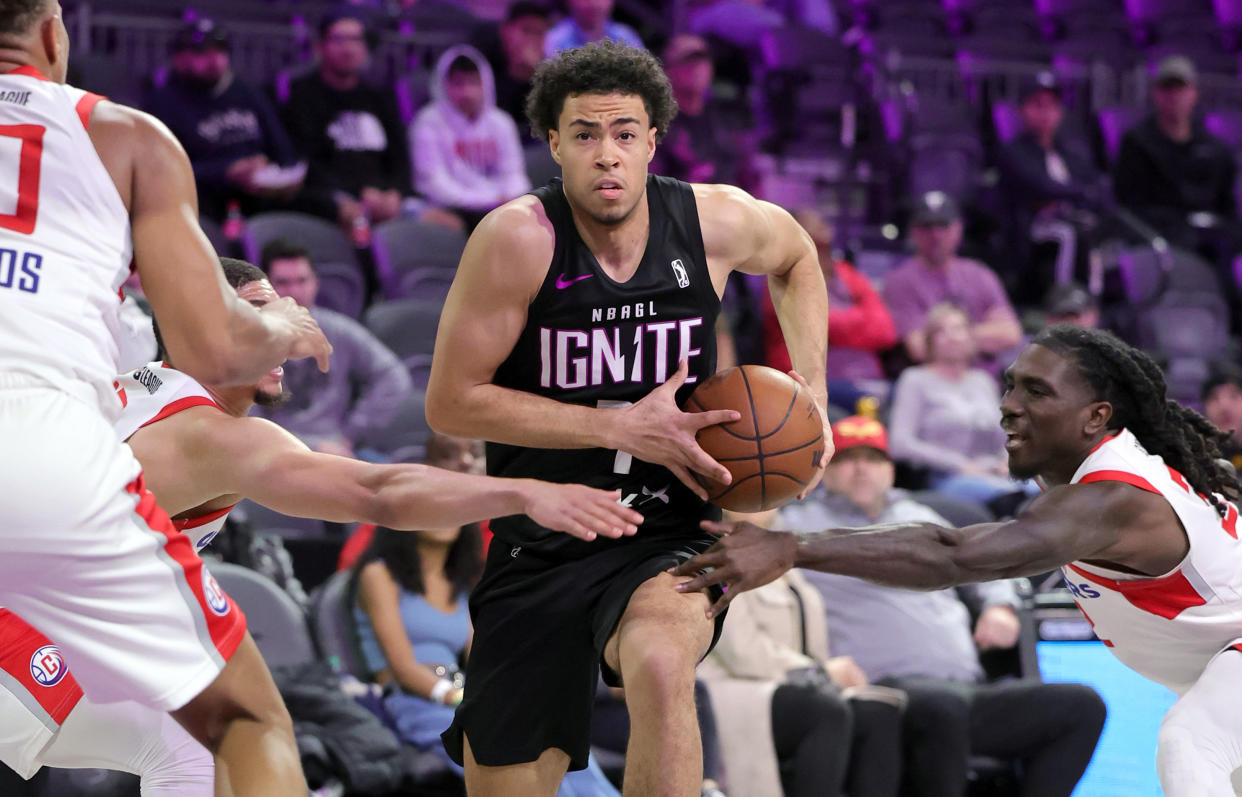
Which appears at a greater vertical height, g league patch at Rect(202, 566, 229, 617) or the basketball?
the basketball

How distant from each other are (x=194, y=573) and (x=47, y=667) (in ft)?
2.92

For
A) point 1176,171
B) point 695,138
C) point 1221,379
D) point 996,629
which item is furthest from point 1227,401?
point 695,138

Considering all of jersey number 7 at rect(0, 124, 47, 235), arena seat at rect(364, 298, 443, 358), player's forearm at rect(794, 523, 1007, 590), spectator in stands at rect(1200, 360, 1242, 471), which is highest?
jersey number 7 at rect(0, 124, 47, 235)

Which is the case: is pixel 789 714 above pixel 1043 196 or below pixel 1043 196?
below

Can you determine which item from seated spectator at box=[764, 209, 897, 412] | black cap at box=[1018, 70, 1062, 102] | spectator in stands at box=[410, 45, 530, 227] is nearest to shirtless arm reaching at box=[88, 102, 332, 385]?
spectator in stands at box=[410, 45, 530, 227]

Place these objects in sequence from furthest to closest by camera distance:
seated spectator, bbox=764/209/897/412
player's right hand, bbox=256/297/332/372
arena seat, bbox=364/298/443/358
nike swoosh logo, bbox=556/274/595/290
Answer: seated spectator, bbox=764/209/897/412 → arena seat, bbox=364/298/443/358 → nike swoosh logo, bbox=556/274/595/290 → player's right hand, bbox=256/297/332/372

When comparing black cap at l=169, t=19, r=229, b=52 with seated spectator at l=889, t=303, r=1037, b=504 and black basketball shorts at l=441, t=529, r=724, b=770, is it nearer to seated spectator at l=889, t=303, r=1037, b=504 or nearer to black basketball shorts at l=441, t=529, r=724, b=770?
seated spectator at l=889, t=303, r=1037, b=504

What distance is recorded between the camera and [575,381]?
12.2 ft

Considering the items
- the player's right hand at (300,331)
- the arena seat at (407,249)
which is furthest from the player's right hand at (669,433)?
the arena seat at (407,249)

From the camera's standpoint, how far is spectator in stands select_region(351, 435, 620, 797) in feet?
18.0

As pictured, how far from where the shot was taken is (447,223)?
8.28 metres

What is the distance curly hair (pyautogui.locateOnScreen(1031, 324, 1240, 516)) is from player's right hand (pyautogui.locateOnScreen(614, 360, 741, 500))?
109 cm

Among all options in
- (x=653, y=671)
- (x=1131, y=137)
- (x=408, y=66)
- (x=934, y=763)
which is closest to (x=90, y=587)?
(x=653, y=671)

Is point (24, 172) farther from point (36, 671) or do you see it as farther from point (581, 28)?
point (581, 28)
